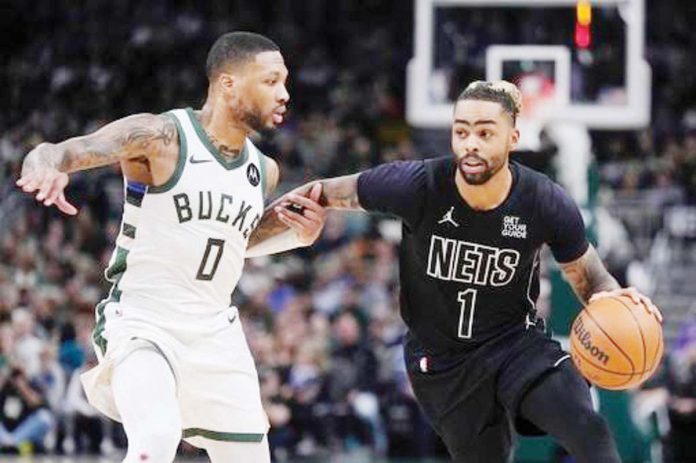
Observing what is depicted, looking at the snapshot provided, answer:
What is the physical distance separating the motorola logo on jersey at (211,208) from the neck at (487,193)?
958 mm

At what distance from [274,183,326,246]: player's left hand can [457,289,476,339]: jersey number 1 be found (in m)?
0.76

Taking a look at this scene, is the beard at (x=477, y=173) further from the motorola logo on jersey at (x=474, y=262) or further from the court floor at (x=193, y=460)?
the court floor at (x=193, y=460)

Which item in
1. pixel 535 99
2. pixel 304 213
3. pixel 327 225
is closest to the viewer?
pixel 304 213

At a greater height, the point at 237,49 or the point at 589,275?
the point at 237,49

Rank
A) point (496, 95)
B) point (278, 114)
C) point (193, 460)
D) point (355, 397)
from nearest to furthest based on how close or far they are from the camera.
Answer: point (496, 95) → point (278, 114) → point (193, 460) → point (355, 397)

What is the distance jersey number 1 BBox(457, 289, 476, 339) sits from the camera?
639cm

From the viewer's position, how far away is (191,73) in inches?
863

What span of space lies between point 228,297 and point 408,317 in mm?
835

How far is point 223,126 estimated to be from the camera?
636cm

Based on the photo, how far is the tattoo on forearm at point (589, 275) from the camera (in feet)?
21.0

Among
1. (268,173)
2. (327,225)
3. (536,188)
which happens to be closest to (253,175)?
(268,173)

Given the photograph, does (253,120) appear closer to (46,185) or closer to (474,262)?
(474,262)

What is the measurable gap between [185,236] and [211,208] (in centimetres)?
16

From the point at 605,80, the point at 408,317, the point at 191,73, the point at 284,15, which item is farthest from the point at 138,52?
the point at 408,317
